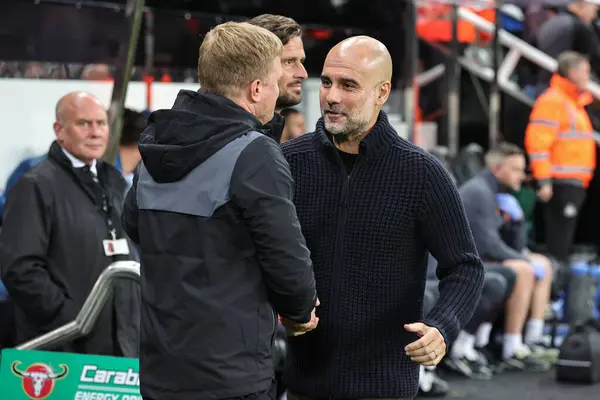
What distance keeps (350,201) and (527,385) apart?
4.70 meters

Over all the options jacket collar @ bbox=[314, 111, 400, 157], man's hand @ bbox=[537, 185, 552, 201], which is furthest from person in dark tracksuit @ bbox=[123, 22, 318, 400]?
man's hand @ bbox=[537, 185, 552, 201]

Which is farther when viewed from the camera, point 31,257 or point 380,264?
point 31,257

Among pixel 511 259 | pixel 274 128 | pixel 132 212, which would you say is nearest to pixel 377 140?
pixel 274 128

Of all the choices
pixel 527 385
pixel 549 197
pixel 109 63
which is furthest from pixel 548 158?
pixel 109 63

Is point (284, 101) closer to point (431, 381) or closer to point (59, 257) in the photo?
point (59, 257)

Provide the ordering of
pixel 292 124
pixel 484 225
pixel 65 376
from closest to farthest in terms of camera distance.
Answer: pixel 65 376 → pixel 292 124 → pixel 484 225

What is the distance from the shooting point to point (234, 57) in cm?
301

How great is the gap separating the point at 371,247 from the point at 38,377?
1401mm

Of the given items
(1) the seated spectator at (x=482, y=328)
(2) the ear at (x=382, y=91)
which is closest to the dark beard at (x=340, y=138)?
(2) the ear at (x=382, y=91)

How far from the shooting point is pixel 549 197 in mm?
9664

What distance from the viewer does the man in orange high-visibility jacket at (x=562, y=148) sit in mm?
9648

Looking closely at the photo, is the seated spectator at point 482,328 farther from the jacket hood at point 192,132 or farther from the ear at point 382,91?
the jacket hood at point 192,132

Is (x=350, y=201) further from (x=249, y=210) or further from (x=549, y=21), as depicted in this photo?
(x=549, y=21)

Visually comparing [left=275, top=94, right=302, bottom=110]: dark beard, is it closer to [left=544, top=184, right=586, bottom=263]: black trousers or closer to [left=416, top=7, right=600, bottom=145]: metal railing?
[left=544, top=184, right=586, bottom=263]: black trousers
